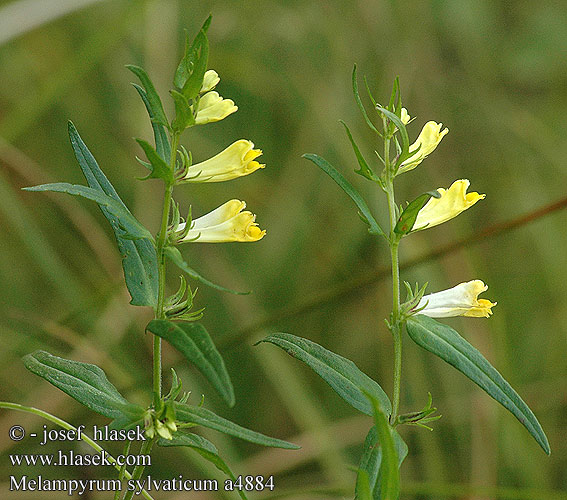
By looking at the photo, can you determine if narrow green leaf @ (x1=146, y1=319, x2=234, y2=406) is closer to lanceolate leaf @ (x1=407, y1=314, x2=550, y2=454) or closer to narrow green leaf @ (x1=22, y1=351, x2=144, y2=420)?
narrow green leaf @ (x1=22, y1=351, x2=144, y2=420)

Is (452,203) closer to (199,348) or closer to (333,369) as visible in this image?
(333,369)

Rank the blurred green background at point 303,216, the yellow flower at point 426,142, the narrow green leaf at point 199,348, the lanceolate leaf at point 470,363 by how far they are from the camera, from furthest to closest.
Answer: the blurred green background at point 303,216 < the yellow flower at point 426,142 < the lanceolate leaf at point 470,363 < the narrow green leaf at point 199,348

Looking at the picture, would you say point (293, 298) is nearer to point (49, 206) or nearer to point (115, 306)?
point (115, 306)

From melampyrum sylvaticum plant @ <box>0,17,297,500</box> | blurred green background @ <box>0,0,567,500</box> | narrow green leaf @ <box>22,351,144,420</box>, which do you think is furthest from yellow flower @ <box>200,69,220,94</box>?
blurred green background @ <box>0,0,567,500</box>

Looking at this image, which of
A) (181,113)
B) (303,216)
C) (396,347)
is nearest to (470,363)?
(396,347)

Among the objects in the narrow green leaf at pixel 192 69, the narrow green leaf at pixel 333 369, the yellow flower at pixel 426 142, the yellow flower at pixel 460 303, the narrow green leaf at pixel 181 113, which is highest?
the narrow green leaf at pixel 192 69

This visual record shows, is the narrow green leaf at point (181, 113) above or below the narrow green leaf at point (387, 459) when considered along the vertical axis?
above

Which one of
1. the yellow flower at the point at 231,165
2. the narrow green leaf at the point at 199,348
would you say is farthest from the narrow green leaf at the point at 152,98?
the narrow green leaf at the point at 199,348

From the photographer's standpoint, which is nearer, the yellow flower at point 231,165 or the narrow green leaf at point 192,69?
the narrow green leaf at point 192,69

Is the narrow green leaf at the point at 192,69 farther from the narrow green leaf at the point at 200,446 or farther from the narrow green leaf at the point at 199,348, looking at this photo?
the narrow green leaf at the point at 200,446
